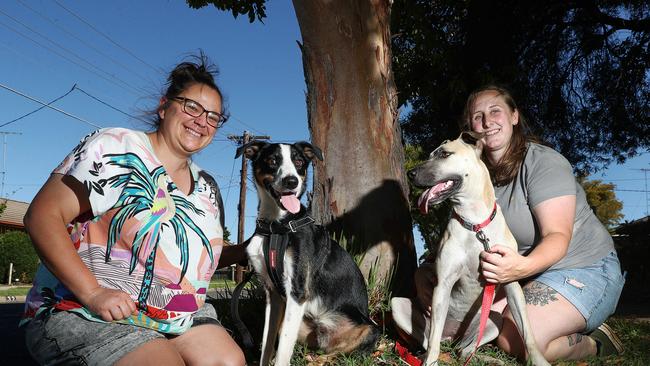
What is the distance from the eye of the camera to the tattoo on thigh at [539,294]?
147 inches

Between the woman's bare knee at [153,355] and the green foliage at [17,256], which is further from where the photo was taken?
the green foliage at [17,256]

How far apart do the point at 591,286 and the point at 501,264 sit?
1.02 metres

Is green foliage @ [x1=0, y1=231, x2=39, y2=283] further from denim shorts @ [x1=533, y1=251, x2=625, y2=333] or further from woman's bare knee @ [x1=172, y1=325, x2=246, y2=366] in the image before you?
denim shorts @ [x1=533, y1=251, x2=625, y2=333]

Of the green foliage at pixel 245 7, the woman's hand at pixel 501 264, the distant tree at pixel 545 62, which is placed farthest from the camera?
the distant tree at pixel 545 62

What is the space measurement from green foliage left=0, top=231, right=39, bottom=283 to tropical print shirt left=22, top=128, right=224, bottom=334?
969 inches

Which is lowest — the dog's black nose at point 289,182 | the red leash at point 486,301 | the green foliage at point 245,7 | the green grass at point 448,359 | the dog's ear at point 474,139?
the green grass at point 448,359

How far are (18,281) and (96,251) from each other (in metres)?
25.7

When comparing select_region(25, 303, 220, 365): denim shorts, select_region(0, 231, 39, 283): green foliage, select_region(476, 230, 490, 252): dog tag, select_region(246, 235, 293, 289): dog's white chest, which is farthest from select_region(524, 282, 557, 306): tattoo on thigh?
select_region(0, 231, 39, 283): green foliage

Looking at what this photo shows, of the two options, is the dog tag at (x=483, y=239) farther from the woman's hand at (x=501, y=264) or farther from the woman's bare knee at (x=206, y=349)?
the woman's bare knee at (x=206, y=349)

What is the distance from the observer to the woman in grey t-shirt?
365 cm

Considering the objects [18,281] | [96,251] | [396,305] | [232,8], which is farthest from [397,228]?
[18,281]

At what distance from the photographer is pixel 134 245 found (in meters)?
2.83

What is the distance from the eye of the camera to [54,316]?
268 cm

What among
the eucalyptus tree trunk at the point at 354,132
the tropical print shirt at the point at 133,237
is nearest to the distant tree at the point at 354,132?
the eucalyptus tree trunk at the point at 354,132
